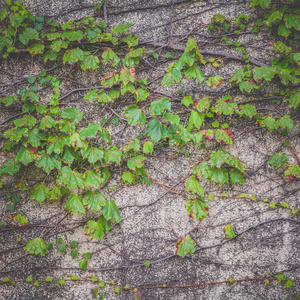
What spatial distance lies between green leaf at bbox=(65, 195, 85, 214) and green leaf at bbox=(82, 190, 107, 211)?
0.15 feet

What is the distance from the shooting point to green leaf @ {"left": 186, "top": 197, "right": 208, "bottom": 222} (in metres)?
2.19

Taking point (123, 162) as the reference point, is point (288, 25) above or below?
above

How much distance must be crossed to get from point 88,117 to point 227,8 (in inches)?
65.6

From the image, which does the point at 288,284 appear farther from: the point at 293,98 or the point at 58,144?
the point at 58,144

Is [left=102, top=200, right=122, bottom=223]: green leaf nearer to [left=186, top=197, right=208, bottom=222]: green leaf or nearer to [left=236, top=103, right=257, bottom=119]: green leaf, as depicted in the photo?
[left=186, top=197, right=208, bottom=222]: green leaf

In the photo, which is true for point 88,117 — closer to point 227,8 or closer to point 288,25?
point 227,8

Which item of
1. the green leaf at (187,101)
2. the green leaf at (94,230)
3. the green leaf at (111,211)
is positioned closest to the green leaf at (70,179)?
the green leaf at (111,211)

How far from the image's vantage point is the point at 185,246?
227 cm

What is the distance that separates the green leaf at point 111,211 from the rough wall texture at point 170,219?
0.12 m

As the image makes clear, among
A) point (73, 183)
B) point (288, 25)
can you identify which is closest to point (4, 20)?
point (73, 183)

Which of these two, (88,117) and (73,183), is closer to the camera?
(73,183)

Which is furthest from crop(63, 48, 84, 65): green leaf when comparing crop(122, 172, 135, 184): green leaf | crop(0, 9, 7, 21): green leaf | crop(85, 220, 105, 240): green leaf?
crop(85, 220, 105, 240): green leaf

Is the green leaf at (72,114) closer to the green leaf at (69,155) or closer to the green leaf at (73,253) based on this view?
the green leaf at (69,155)

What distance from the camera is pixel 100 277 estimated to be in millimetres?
2365
